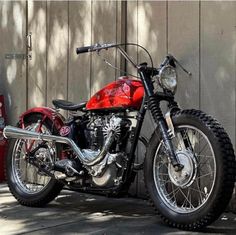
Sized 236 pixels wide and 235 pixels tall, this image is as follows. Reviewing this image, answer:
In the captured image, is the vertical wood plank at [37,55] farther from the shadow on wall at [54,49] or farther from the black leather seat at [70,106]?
the black leather seat at [70,106]

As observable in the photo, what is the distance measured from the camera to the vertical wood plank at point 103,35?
5.86 meters

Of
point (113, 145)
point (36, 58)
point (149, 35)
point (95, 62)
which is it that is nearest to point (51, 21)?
point (36, 58)

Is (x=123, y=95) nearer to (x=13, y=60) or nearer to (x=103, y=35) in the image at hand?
(x=103, y=35)

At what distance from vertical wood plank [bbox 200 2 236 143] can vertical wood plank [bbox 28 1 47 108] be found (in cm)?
233

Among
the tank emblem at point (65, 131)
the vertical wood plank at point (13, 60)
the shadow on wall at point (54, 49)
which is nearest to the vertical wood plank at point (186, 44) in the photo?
the shadow on wall at point (54, 49)

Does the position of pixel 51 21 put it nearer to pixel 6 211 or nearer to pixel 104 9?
pixel 104 9

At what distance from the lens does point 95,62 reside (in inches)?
238

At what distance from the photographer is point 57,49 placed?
6.50m

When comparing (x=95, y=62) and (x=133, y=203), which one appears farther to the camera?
(x=95, y=62)

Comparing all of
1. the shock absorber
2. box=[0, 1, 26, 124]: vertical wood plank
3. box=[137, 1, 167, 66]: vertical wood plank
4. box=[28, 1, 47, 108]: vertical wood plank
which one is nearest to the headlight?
the shock absorber

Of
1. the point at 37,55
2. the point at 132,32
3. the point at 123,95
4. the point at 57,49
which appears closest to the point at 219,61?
the point at 123,95

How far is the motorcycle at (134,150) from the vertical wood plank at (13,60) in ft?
4.39

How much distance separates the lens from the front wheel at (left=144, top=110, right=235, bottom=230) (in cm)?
404

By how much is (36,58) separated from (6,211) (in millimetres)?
2260
